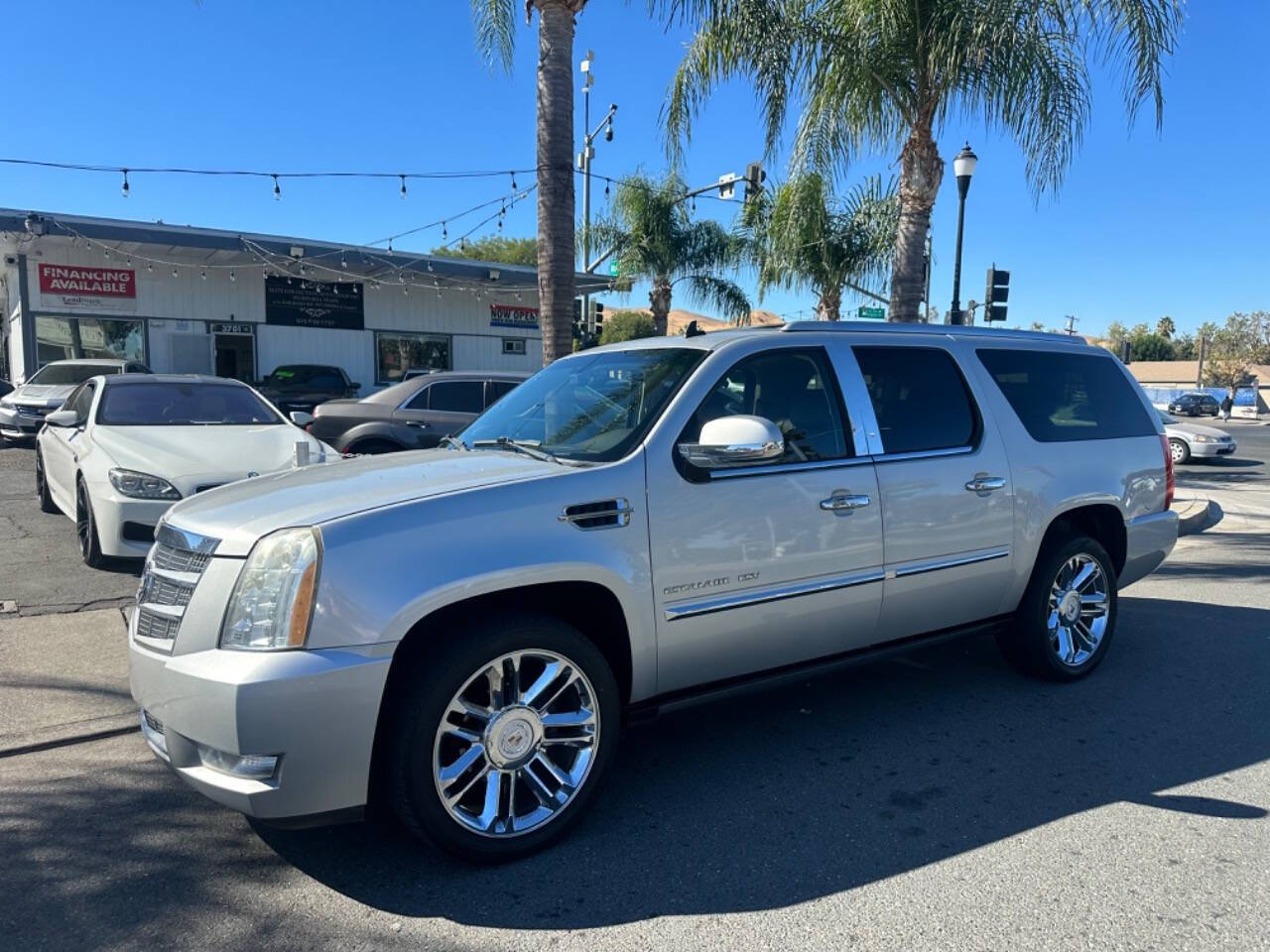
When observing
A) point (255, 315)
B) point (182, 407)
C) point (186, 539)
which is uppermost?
point (255, 315)

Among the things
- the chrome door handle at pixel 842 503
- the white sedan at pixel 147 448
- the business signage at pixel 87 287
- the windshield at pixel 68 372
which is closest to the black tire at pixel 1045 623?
the chrome door handle at pixel 842 503

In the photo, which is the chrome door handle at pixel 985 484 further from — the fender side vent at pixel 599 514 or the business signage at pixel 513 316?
the business signage at pixel 513 316

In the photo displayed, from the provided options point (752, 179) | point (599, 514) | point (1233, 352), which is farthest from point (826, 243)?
point (1233, 352)

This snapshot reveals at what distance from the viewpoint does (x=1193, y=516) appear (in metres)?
10.4

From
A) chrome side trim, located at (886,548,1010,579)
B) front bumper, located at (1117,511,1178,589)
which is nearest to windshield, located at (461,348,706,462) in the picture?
chrome side trim, located at (886,548,1010,579)

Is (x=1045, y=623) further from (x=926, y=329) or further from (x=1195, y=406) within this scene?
(x=1195, y=406)

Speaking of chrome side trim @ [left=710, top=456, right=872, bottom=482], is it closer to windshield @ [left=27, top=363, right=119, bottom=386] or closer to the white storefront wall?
windshield @ [left=27, top=363, right=119, bottom=386]

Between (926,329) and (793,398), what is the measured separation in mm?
1090

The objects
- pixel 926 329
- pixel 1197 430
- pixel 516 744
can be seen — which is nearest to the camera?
pixel 516 744

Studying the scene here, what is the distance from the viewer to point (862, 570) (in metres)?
3.92

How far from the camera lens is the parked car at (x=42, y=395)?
15.9 meters

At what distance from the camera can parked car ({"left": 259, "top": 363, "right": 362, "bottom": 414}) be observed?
61.8ft

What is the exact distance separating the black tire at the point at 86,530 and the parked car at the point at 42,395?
1022 centimetres

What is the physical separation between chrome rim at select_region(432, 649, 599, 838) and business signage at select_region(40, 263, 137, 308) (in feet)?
70.6
